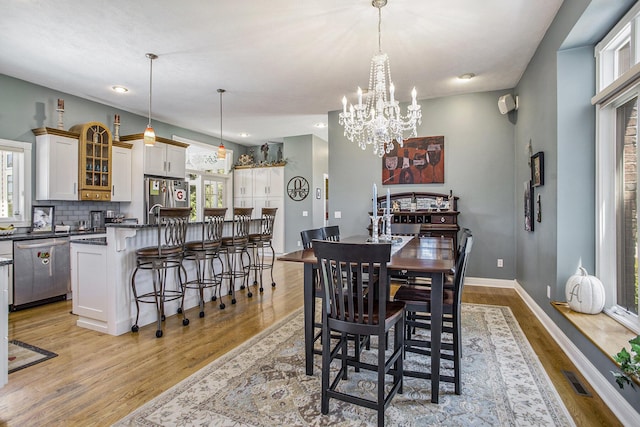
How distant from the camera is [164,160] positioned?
568 cm

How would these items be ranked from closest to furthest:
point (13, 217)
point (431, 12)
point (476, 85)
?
1. point (431, 12)
2. point (13, 217)
3. point (476, 85)

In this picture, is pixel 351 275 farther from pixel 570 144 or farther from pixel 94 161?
pixel 94 161

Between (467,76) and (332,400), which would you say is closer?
(332,400)

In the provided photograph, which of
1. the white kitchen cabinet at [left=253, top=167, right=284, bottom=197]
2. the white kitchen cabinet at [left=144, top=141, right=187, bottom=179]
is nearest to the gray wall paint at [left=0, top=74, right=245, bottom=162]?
the white kitchen cabinet at [left=144, top=141, right=187, bottom=179]

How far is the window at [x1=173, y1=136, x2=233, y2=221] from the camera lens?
683 cm

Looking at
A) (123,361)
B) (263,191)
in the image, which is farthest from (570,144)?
(263,191)

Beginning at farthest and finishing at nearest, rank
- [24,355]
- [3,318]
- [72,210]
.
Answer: [72,210], [24,355], [3,318]

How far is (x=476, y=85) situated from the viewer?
4520 millimetres

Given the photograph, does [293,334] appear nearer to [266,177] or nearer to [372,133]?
[372,133]

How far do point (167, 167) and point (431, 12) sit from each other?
15.3ft

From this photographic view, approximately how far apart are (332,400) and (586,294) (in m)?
1.95

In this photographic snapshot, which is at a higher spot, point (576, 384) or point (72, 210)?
point (72, 210)

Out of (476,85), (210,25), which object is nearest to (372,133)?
(210,25)

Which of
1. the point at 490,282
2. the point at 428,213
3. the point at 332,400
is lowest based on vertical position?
the point at 332,400
